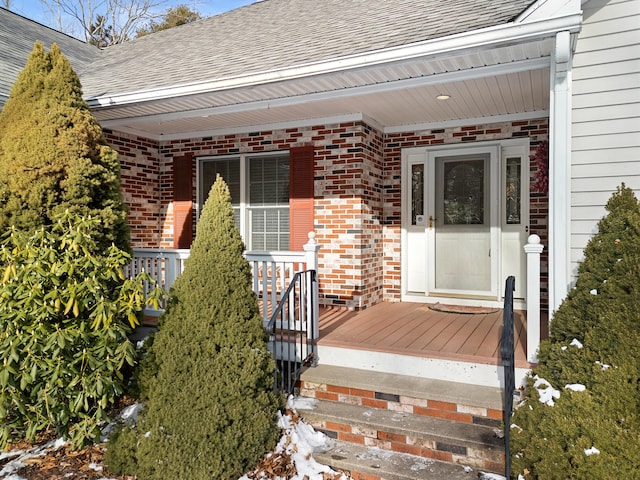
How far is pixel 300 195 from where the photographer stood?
21.1 feet

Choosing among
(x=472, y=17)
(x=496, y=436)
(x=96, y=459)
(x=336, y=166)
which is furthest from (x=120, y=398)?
(x=472, y=17)

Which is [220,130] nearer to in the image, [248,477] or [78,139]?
[78,139]

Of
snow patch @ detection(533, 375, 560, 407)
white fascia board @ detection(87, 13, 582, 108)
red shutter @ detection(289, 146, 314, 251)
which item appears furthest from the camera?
red shutter @ detection(289, 146, 314, 251)

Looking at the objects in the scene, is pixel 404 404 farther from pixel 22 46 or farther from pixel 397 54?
pixel 22 46

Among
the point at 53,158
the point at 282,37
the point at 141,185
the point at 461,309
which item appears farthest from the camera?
the point at 141,185

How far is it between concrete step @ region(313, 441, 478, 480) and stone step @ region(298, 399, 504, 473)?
6cm

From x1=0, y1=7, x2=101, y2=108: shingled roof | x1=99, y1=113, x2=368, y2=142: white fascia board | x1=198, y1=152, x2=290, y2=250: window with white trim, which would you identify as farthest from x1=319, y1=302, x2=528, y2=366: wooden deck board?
x1=0, y1=7, x2=101, y2=108: shingled roof

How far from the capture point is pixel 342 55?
421 centimetres

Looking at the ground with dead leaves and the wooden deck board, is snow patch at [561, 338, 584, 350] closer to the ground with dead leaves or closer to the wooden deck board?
the wooden deck board

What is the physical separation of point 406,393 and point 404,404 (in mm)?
92

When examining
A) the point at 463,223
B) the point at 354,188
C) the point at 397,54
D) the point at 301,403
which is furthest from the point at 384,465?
the point at 463,223

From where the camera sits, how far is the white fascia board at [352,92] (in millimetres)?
4047

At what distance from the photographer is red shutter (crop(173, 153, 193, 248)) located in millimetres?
7195

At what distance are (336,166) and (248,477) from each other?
400cm
